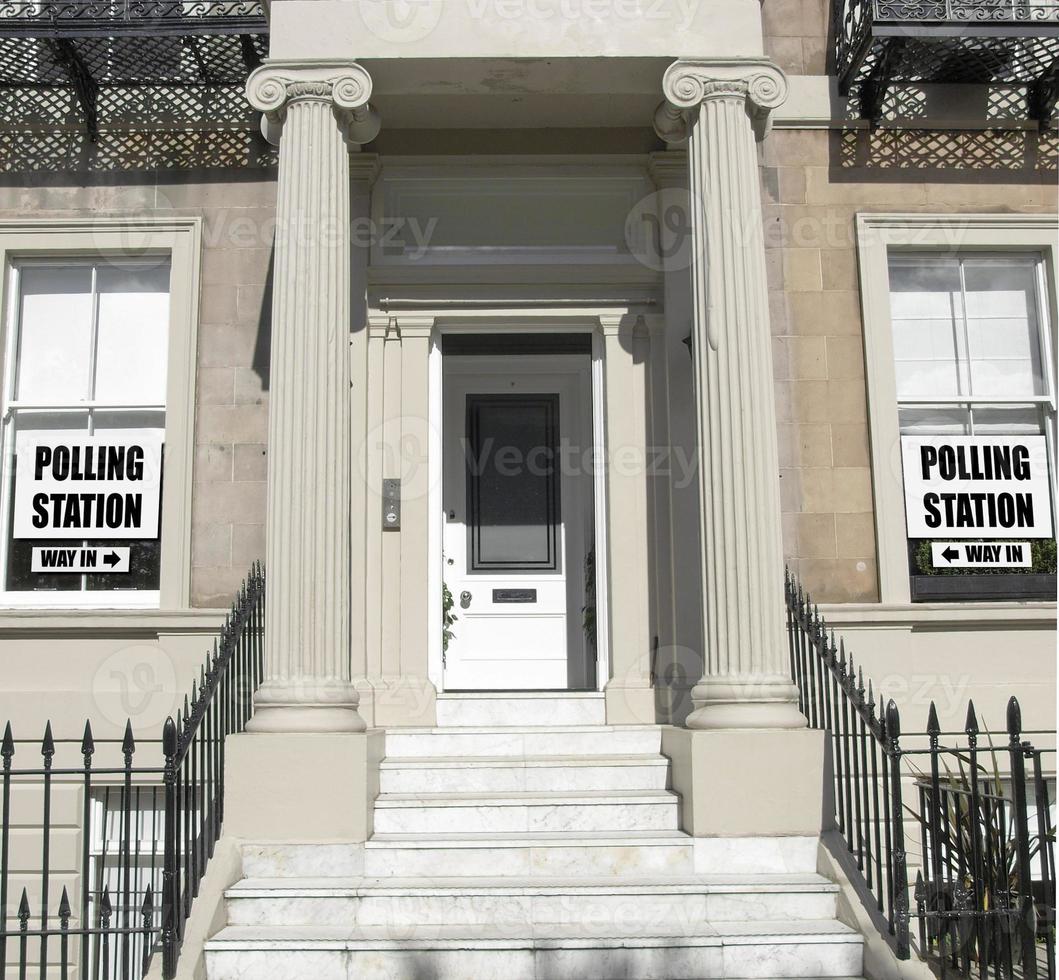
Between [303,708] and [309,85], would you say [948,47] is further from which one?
[303,708]

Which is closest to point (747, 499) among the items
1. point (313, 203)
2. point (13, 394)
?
point (313, 203)

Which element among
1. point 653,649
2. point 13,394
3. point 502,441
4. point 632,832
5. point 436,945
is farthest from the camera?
point 502,441

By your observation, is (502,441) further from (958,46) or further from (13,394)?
(958,46)

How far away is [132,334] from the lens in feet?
29.4

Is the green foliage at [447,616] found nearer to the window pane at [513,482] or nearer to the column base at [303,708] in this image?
the window pane at [513,482]

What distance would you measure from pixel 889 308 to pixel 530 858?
484 centimetres

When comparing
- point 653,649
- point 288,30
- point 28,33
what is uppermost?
point 28,33

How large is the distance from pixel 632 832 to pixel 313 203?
13.4ft

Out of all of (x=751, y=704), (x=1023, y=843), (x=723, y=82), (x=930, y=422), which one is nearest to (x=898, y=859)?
(x=1023, y=843)

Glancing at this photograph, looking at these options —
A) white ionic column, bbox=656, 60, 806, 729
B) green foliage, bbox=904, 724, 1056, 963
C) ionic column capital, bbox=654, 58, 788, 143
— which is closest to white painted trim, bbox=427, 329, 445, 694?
white ionic column, bbox=656, 60, 806, 729

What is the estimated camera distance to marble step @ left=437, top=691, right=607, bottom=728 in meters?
8.04

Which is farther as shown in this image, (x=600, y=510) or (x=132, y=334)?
(x=132, y=334)

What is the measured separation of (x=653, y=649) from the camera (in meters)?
8.27

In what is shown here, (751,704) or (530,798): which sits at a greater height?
(751,704)
